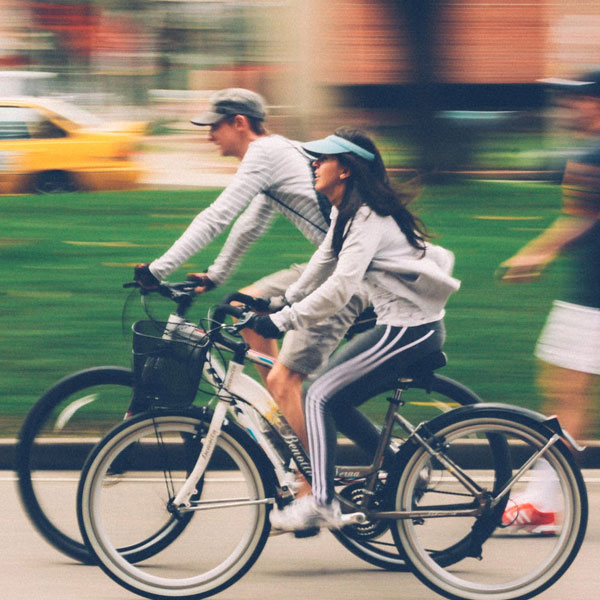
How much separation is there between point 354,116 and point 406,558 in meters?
9.67

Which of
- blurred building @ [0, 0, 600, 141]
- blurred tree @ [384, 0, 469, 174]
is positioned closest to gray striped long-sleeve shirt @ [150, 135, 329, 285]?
blurred tree @ [384, 0, 469, 174]

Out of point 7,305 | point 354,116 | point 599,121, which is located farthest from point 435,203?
point 599,121

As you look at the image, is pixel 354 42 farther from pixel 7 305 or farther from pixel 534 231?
pixel 7 305

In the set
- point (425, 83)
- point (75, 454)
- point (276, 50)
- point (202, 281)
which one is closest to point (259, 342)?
point (202, 281)

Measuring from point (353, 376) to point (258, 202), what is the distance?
112 centimetres

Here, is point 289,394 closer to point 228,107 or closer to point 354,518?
point 354,518

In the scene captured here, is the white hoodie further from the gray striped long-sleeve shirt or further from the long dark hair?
the gray striped long-sleeve shirt

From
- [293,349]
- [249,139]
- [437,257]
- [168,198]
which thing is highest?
[249,139]

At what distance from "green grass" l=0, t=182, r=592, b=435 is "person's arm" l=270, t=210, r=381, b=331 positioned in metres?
2.70

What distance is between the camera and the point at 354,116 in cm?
1325

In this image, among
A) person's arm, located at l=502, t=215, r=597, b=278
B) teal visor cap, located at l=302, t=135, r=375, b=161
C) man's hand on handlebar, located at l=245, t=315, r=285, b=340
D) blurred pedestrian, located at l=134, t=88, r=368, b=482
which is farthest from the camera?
person's arm, located at l=502, t=215, r=597, b=278

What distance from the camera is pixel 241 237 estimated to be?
15.8 feet

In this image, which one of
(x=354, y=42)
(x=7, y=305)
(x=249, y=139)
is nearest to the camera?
(x=249, y=139)

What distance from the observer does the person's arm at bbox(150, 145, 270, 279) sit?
4.44 m
